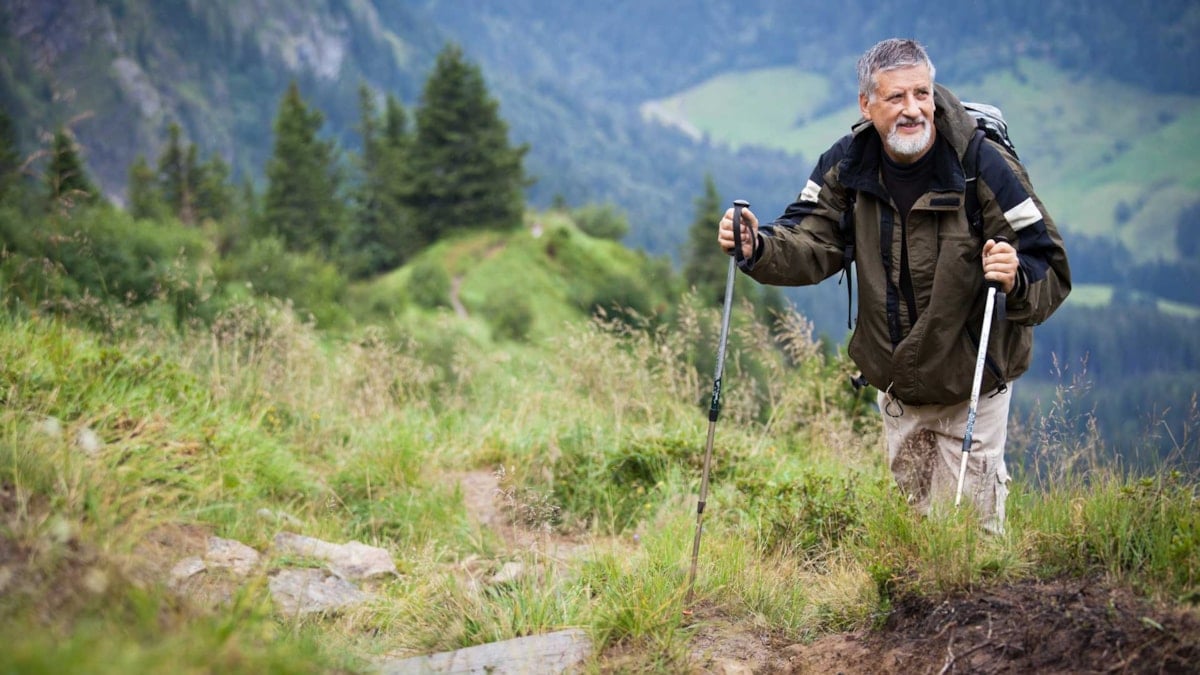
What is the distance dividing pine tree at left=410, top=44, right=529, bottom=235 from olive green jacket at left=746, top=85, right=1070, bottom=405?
49.1m

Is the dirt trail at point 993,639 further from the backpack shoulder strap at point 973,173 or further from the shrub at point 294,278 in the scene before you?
the shrub at point 294,278

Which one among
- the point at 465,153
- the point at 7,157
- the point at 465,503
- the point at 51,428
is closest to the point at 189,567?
the point at 51,428

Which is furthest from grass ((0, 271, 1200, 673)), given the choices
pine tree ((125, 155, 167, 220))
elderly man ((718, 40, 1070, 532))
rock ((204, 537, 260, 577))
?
pine tree ((125, 155, 167, 220))

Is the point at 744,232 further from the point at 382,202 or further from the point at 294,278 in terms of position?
the point at 382,202

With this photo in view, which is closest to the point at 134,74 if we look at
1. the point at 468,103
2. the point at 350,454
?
the point at 468,103

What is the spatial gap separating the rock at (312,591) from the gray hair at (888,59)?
131 inches

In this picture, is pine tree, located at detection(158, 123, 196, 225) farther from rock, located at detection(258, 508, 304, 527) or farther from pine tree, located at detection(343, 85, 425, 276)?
rock, located at detection(258, 508, 304, 527)

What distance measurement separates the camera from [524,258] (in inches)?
2003

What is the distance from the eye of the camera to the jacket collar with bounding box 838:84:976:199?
4.01 m

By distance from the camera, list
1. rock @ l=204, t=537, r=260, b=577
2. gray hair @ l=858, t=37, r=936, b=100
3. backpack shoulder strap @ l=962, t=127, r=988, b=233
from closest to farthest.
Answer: backpack shoulder strap @ l=962, t=127, r=988, b=233 → gray hair @ l=858, t=37, r=936, b=100 → rock @ l=204, t=537, r=260, b=577

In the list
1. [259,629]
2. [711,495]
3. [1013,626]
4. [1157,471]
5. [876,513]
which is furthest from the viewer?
[711,495]

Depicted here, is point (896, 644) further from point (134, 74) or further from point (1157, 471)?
point (134, 74)

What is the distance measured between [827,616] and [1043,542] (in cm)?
89

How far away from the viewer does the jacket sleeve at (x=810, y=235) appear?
4.35m
